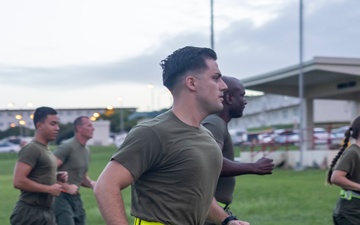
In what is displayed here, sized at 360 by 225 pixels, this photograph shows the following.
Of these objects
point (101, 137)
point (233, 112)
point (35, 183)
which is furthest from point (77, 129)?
point (101, 137)

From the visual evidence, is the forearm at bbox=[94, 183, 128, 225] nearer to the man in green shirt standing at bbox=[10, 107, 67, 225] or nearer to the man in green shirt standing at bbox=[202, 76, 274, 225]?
the man in green shirt standing at bbox=[202, 76, 274, 225]

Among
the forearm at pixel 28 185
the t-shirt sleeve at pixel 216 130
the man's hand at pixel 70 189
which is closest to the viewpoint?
the t-shirt sleeve at pixel 216 130

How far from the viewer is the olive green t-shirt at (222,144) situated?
17.8 ft

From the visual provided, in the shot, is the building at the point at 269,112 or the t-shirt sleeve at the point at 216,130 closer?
the t-shirt sleeve at the point at 216,130

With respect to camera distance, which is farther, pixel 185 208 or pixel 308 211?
pixel 308 211

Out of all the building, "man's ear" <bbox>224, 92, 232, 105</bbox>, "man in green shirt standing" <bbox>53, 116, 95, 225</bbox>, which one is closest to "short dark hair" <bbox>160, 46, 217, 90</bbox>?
"man's ear" <bbox>224, 92, 232, 105</bbox>

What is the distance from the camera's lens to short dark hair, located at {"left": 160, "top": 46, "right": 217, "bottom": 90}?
3975mm

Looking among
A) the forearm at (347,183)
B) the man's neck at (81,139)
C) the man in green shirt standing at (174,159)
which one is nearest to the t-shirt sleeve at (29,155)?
the man's neck at (81,139)

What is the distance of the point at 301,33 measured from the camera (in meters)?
34.6

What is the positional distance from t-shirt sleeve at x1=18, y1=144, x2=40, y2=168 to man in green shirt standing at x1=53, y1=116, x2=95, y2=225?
4.44 feet

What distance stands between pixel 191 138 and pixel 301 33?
31.6m

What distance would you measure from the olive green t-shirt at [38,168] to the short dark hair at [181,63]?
3954mm

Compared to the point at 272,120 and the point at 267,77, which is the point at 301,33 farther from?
the point at 272,120

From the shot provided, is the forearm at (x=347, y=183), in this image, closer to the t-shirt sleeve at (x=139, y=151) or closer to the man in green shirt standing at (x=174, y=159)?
the man in green shirt standing at (x=174, y=159)
